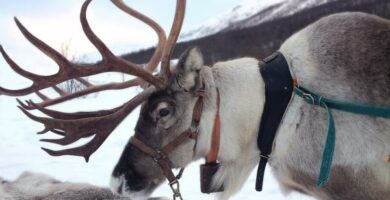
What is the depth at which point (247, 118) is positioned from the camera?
2789mm

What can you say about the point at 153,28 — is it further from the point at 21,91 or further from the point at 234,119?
the point at 234,119

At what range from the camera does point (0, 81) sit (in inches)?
639

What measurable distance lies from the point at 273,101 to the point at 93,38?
3.36ft

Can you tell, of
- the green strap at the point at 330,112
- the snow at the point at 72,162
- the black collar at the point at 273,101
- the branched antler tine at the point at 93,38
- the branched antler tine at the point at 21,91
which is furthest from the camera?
the snow at the point at 72,162

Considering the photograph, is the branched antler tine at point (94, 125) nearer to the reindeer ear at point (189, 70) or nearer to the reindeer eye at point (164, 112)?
the reindeer eye at point (164, 112)

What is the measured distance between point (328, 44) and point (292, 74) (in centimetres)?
25

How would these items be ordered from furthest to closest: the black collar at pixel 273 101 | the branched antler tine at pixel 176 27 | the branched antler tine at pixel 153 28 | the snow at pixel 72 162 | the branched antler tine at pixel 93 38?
the snow at pixel 72 162 → the branched antler tine at pixel 153 28 → the branched antler tine at pixel 176 27 → the branched antler tine at pixel 93 38 → the black collar at pixel 273 101

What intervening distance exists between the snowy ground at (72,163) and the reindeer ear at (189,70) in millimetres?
1861

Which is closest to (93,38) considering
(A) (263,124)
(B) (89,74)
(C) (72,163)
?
(B) (89,74)

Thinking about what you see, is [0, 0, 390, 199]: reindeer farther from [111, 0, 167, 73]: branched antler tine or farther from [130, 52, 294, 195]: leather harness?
[111, 0, 167, 73]: branched antler tine

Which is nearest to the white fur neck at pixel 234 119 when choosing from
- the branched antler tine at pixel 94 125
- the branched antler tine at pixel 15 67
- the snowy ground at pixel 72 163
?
the branched antler tine at pixel 94 125

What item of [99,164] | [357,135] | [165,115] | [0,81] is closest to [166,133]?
[165,115]

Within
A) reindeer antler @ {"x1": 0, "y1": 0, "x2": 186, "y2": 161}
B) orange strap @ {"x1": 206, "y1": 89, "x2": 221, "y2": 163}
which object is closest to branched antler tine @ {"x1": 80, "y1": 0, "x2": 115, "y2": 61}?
reindeer antler @ {"x1": 0, "y1": 0, "x2": 186, "y2": 161}

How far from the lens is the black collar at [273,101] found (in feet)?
8.96
